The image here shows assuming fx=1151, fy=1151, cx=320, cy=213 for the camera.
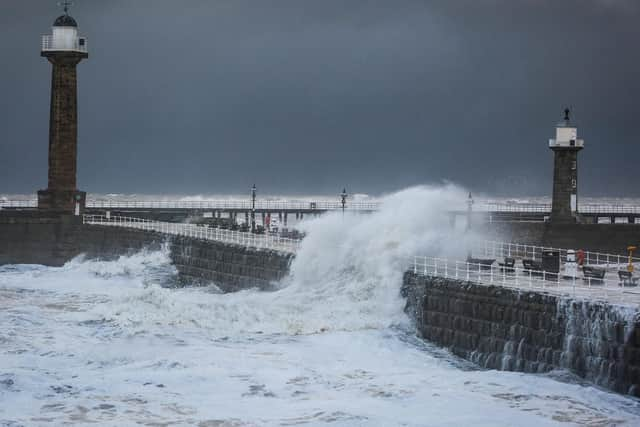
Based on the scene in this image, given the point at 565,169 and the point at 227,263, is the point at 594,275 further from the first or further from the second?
the point at 565,169

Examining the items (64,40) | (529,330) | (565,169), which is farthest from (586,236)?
(529,330)

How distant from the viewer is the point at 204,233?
122 ft

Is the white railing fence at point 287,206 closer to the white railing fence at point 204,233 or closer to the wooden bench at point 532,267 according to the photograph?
the white railing fence at point 204,233

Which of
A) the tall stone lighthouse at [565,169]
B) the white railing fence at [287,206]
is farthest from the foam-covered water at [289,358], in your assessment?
the white railing fence at [287,206]

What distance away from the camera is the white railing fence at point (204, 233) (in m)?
33.6

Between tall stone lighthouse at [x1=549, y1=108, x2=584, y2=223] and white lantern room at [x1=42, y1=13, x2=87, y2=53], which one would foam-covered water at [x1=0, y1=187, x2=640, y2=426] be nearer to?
white lantern room at [x1=42, y1=13, x2=87, y2=53]

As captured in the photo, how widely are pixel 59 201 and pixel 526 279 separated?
2185 cm

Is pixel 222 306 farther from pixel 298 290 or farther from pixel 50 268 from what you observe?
pixel 50 268

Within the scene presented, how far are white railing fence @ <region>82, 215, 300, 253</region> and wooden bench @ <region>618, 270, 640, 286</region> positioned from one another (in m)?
10.9

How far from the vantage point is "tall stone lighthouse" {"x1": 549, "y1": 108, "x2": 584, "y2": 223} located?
4356 cm

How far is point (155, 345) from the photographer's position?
22906 mm

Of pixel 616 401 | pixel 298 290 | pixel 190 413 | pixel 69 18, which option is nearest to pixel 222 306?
pixel 298 290

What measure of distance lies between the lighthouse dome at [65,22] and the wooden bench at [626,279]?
2497cm

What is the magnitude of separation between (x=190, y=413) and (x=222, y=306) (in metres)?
9.71
